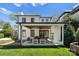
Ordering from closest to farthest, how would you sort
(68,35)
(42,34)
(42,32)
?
(68,35), (42,34), (42,32)

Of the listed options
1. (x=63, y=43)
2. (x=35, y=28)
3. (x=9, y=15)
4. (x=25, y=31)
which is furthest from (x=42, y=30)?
(x=9, y=15)

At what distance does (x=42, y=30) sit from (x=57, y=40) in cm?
169

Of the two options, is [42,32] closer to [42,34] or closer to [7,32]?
[42,34]

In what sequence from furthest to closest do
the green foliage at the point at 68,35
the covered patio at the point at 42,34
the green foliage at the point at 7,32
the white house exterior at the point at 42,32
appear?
the green foliage at the point at 7,32 → the covered patio at the point at 42,34 → the white house exterior at the point at 42,32 → the green foliage at the point at 68,35

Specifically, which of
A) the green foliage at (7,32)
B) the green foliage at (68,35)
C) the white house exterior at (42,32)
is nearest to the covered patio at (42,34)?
the white house exterior at (42,32)

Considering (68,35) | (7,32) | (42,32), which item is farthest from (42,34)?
(68,35)

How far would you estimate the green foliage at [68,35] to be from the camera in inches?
643

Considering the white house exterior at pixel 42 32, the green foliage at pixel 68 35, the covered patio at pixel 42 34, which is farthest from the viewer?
the covered patio at pixel 42 34

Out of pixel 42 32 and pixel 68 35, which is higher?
pixel 42 32

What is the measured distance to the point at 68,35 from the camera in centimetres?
1664

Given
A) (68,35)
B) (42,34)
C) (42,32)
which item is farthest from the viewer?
(42,32)

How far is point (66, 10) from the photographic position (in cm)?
1927

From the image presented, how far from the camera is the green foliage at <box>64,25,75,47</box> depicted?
53.6 ft

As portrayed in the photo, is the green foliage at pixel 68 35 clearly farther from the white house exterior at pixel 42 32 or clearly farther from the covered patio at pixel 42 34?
the covered patio at pixel 42 34
